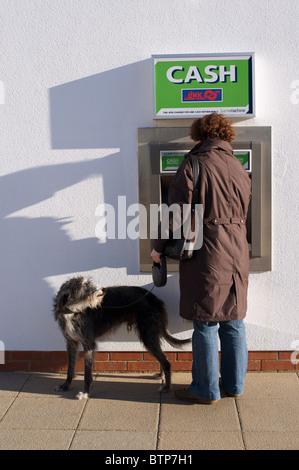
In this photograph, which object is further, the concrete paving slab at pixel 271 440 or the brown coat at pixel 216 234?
the brown coat at pixel 216 234

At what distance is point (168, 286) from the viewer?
474cm

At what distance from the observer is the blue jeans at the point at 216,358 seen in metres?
4.12

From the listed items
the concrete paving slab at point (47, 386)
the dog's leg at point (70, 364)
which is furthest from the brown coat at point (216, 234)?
the concrete paving slab at point (47, 386)

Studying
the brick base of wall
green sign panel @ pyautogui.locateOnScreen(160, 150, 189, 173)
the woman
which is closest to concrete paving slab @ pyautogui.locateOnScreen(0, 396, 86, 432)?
the brick base of wall

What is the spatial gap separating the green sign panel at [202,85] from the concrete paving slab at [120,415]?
85.2 inches

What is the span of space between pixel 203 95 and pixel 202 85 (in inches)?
2.9

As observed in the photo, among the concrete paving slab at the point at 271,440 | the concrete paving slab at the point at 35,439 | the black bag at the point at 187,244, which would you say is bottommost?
the concrete paving slab at the point at 271,440

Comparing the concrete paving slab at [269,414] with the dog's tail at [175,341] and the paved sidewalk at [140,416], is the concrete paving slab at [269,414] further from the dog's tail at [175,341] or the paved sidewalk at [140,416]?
the dog's tail at [175,341]

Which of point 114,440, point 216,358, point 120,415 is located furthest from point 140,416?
point 216,358

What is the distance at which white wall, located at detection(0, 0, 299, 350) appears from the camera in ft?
14.7

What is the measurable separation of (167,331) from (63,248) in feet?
3.51

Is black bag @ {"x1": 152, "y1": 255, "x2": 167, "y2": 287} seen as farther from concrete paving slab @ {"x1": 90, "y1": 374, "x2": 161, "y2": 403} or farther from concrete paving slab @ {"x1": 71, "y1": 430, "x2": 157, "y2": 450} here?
concrete paving slab @ {"x1": 71, "y1": 430, "x2": 157, "y2": 450}

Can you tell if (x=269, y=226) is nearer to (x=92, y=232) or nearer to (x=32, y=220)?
(x=92, y=232)

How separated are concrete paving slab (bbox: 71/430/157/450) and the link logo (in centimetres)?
244
